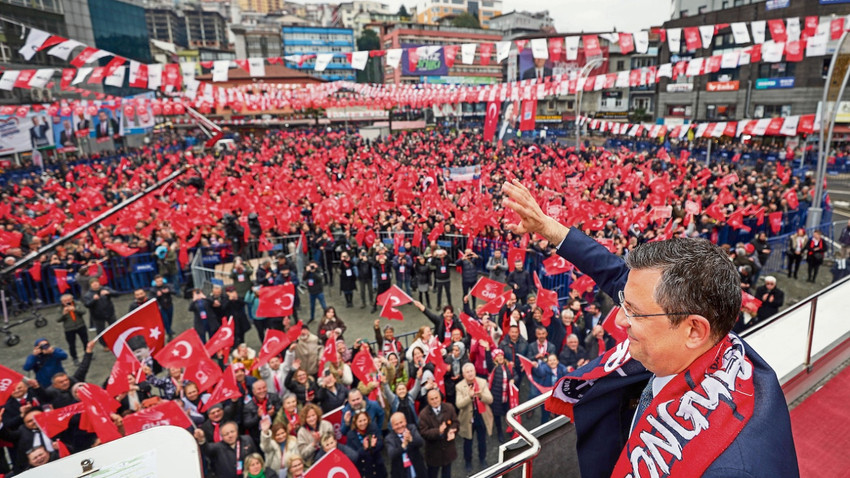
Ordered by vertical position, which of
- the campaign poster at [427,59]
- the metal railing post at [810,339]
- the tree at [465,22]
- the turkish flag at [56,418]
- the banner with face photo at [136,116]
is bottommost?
the turkish flag at [56,418]

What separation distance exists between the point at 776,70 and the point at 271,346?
162 feet

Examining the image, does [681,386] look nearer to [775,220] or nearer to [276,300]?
[276,300]

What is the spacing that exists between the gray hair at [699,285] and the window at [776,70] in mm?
50002

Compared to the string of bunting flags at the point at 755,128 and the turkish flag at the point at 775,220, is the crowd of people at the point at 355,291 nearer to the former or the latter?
the turkish flag at the point at 775,220

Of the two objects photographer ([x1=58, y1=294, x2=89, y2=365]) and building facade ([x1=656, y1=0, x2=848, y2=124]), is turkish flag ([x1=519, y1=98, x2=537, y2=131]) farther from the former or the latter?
building facade ([x1=656, y1=0, x2=848, y2=124])

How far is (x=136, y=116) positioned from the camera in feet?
117

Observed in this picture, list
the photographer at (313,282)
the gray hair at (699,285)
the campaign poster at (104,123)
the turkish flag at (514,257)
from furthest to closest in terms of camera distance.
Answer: the campaign poster at (104,123)
the photographer at (313,282)
the turkish flag at (514,257)
the gray hair at (699,285)

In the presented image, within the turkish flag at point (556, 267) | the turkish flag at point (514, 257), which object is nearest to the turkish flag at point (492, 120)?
the turkish flag at point (514, 257)

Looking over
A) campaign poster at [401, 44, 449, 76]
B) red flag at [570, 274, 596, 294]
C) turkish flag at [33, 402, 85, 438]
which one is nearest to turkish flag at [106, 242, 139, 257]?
turkish flag at [33, 402, 85, 438]

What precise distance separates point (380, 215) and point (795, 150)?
106ft

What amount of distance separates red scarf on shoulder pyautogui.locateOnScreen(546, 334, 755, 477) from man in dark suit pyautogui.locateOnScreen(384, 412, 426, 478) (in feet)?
15.3

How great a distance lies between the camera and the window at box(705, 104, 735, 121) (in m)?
44.2

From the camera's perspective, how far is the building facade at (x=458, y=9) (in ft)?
428

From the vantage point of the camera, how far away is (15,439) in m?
6.00
